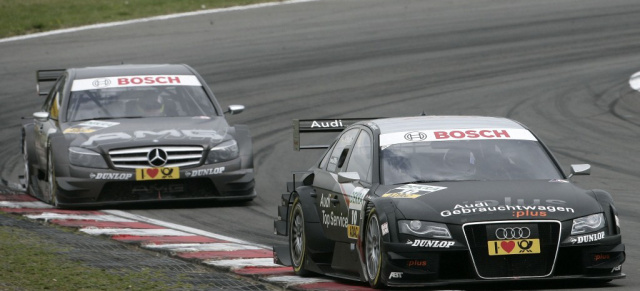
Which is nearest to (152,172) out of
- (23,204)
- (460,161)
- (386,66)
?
(23,204)

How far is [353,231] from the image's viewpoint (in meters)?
9.09

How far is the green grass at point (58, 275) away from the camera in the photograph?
8.72 m

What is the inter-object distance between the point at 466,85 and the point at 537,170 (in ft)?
46.2

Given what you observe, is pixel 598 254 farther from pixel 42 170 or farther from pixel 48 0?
pixel 48 0

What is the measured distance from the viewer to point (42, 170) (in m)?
15.7

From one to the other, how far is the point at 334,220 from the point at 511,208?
156 centimetres

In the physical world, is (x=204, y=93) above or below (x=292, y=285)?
above

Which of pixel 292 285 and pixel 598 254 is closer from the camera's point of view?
pixel 598 254

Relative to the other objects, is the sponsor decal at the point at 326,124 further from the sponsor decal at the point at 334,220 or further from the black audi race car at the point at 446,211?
the sponsor decal at the point at 334,220

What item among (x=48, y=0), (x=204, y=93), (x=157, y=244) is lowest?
(x=157, y=244)

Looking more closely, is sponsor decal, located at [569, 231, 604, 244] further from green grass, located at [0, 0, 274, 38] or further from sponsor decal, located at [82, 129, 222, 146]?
green grass, located at [0, 0, 274, 38]

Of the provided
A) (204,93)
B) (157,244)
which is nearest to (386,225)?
(157,244)

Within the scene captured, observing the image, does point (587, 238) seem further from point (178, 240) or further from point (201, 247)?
point (178, 240)

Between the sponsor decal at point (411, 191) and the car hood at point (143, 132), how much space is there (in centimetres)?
619
